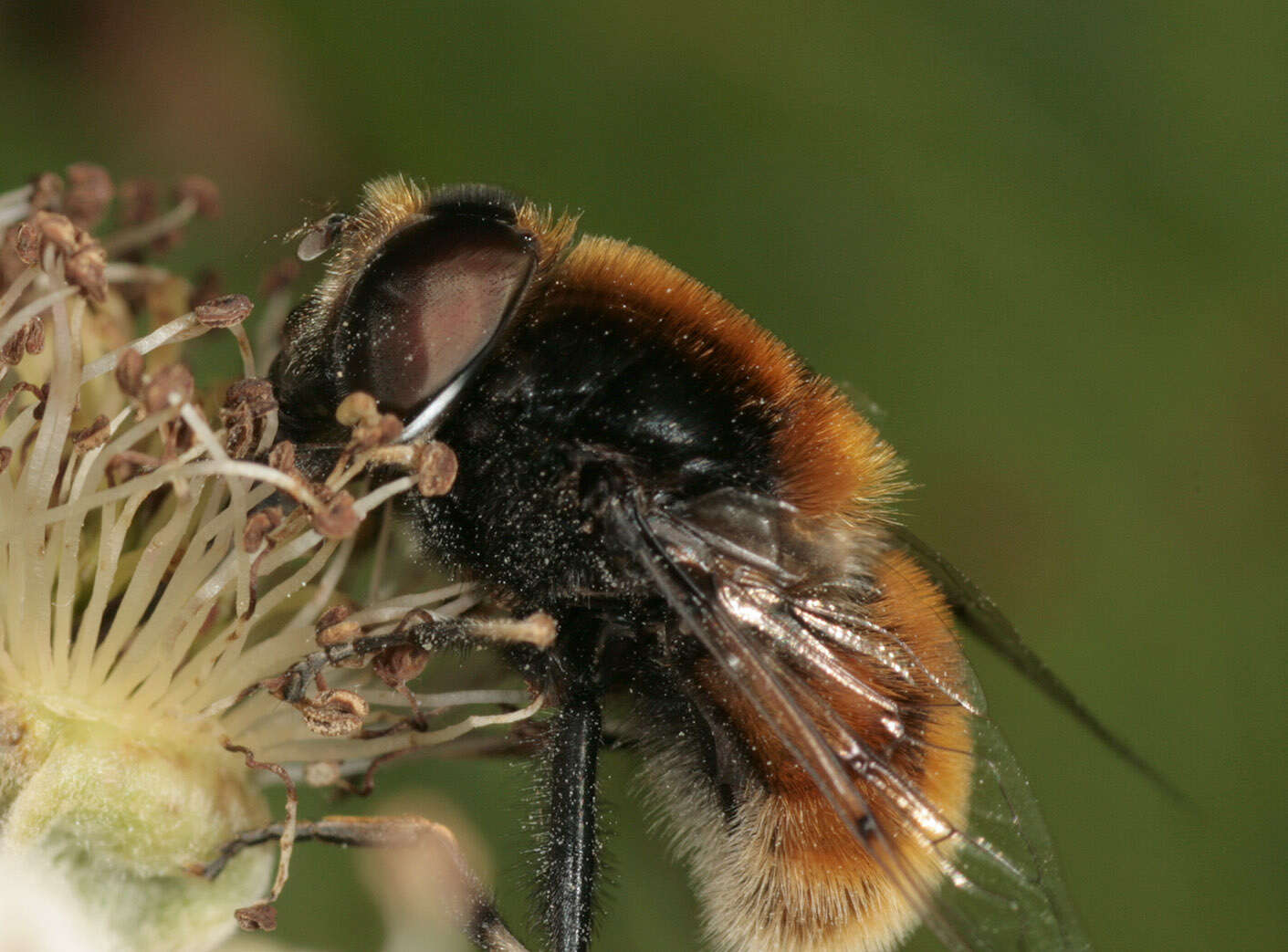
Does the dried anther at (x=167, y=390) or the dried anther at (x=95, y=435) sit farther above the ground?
the dried anther at (x=167, y=390)

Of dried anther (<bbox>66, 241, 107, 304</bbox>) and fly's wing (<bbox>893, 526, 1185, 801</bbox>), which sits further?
fly's wing (<bbox>893, 526, 1185, 801</bbox>)

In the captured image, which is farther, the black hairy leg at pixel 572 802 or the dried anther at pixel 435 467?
the black hairy leg at pixel 572 802

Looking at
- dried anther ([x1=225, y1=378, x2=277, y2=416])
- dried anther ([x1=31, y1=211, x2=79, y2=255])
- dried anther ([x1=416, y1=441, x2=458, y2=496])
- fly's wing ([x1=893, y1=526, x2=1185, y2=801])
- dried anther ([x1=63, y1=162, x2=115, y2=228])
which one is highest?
fly's wing ([x1=893, y1=526, x2=1185, y2=801])

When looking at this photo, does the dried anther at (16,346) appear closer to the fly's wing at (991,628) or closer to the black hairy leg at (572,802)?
the black hairy leg at (572,802)

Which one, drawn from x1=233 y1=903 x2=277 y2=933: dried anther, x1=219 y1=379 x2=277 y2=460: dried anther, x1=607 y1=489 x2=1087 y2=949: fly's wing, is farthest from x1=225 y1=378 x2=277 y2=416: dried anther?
x1=233 y1=903 x2=277 y2=933: dried anther

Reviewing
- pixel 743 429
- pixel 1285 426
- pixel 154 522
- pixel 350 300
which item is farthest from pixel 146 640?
pixel 1285 426

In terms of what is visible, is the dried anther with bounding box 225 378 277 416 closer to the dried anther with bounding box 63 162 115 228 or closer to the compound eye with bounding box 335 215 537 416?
the compound eye with bounding box 335 215 537 416

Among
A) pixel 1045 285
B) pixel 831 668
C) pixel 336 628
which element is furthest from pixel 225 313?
pixel 1045 285

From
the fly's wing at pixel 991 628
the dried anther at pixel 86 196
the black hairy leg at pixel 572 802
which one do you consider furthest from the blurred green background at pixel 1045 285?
the black hairy leg at pixel 572 802
